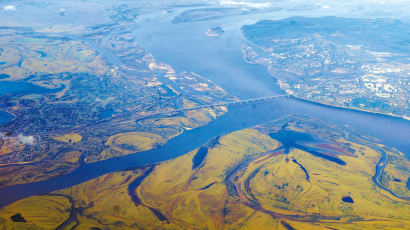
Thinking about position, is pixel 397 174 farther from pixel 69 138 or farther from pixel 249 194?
pixel 69 138

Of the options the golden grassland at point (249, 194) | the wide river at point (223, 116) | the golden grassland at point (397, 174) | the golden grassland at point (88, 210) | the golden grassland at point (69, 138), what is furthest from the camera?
the golden grassland at point (69, 138)

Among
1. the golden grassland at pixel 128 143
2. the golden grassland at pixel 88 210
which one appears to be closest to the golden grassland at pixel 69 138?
the golden grassland at pixel 128 143

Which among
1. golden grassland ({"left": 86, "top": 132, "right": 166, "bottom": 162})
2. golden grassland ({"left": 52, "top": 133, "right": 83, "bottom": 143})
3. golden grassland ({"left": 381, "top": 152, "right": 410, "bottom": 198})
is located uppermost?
golden grassland ({"left": 52, "top": 133, "right": 83, "bottom": 143})

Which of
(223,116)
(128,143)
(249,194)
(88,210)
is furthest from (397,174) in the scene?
(88,210)

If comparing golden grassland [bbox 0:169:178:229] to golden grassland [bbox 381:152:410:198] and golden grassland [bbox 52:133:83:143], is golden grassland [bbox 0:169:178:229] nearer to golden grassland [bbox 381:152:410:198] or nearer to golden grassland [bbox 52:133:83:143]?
golden grassland [bbox 52:133:83:143]

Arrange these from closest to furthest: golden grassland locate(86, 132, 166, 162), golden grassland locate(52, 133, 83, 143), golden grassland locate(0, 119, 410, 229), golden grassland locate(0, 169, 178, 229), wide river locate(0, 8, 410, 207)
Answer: golden grassland locate(0, 169, 178, 229) → golden grassland locate(0, 119, 410, 229) → wide river locate(0, 8, 410, 207) → golden grassland locate(86, 132, 166, 162) → golden grassland locate(52, 133, 83, 143)

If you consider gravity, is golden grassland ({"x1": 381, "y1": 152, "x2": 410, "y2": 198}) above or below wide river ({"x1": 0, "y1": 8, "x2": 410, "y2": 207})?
below

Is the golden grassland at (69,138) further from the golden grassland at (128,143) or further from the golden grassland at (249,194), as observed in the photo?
the golden grassland at (249,194)

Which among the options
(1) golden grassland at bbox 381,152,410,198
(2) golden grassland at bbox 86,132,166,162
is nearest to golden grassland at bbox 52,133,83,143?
(2) golden grassland at bbox 86,132,166,162
